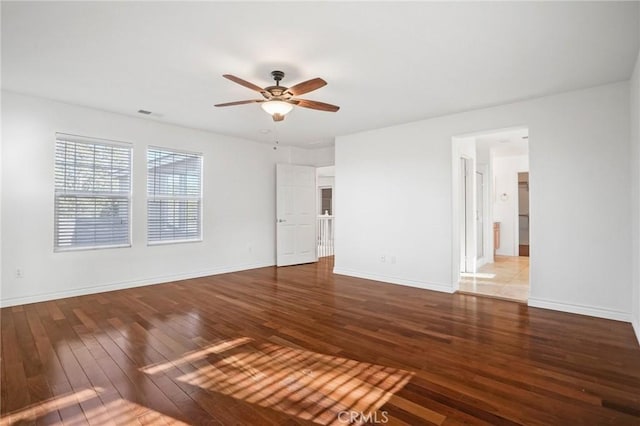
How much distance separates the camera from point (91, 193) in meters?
4.56

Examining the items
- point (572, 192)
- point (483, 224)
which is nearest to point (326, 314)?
point (572, 192)

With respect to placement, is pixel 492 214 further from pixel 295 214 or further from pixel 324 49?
pixel 324 49

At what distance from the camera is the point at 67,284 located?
14.2ft

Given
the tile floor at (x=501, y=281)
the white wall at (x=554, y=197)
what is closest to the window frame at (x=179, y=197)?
the white wall at (x=554, y=197)

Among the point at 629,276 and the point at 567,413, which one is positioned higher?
the point at 629,276

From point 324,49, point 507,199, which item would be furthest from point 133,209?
point 507,199

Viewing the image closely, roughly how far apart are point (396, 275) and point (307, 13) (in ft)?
13.3

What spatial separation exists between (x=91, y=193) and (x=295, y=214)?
3706mm

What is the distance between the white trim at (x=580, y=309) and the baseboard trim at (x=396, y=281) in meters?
1.04

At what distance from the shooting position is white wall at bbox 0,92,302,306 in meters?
3.94

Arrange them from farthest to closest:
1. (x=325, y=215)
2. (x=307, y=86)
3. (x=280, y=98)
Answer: (x=325, y=215)
(x=280, y=98)
(x=307, y=86)

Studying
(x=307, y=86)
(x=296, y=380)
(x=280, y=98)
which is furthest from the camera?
(x=280, y=98)

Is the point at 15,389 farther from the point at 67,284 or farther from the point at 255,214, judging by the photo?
the point at 255,214

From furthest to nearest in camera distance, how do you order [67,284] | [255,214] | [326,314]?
[255,214], [67,284], [326,314]
